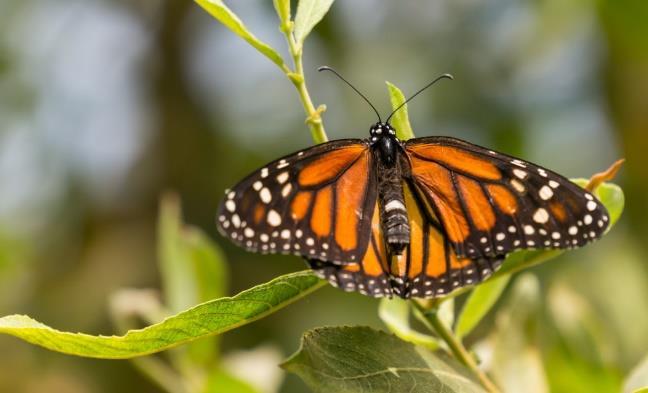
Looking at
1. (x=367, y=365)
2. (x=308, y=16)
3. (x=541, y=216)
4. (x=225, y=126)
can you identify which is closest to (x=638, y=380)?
(x=541, y=216)

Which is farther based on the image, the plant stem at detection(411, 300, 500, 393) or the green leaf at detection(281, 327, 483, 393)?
the plant stem at detection(411, 300, 500, 393)

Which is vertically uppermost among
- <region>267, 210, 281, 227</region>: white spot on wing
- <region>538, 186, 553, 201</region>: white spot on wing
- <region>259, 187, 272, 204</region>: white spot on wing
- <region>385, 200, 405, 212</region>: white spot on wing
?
<region>259, 187, 272, 204</region>: white spot on wing

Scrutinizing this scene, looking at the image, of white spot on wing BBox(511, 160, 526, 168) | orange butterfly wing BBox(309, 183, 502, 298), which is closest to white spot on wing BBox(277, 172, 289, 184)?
orange butterfly wing BBox(309, 183, 502, 298)

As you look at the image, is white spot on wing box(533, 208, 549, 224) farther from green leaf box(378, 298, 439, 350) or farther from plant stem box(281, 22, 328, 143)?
plant stem box(281, 22, 328, 143)

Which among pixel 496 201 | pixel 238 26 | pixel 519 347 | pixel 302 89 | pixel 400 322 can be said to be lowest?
Answer: pixel 519 347

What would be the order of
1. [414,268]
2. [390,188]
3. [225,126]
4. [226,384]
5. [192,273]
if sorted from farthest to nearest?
[225,126]
[192,273]
[226,384]
[390,188]
[414,268]

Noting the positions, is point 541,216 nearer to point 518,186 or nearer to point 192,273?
point 518,186

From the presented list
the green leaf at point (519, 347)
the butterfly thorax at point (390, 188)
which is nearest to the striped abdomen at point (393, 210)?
the butterfly thorax at point (390, 188)

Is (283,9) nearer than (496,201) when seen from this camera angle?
Yes
